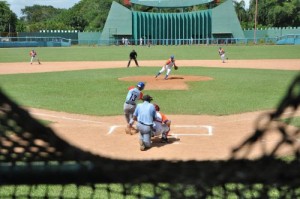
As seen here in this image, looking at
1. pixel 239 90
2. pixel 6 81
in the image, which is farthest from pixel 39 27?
pixel 239 90

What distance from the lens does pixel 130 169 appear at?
1979mm

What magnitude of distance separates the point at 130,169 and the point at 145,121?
368 inches

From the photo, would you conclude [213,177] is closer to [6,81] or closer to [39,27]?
[6,81]

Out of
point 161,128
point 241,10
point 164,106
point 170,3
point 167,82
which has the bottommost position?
point 164,106

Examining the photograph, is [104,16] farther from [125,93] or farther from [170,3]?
[125,93]

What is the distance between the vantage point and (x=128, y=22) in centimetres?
8350

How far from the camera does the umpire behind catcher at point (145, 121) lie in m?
11.2

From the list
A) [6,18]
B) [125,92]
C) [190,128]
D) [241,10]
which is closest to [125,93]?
[125,92]

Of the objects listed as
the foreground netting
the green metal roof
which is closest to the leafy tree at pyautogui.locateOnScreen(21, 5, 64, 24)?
the green metal roof

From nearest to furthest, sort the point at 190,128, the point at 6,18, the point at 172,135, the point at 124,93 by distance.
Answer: the point at 172,135, the point at 190,128, the point at 124,93, the point at 6,18

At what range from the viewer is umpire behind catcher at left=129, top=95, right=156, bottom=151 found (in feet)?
36.7

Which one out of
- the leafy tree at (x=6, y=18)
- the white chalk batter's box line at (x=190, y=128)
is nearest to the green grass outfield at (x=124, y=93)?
the white chalk batter's box line at (x=190, y=128)

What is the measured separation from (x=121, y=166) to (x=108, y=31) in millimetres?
84239

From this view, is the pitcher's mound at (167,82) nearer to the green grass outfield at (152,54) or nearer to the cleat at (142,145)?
the cleat at (142,145)
